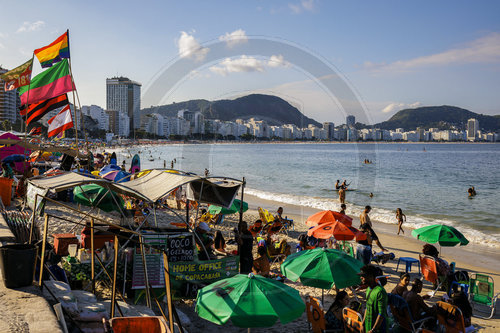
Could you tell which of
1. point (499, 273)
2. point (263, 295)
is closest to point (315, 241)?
point (499, 273)

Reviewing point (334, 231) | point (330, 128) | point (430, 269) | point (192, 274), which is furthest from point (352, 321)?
point (330, 128)

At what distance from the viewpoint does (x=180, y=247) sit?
6430 millimetres

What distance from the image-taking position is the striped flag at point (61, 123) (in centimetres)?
1412

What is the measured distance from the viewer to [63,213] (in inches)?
509

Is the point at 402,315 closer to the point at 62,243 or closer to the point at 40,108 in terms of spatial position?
the point at 62,243

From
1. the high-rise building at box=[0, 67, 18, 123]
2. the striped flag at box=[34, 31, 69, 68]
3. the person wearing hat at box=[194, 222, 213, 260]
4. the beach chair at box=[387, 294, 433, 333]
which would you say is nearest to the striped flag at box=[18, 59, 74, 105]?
the striped flag at box=[34, 31, 69, 68]

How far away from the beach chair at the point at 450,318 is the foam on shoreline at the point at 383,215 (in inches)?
437

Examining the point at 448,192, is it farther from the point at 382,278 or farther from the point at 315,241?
the point at 382,278

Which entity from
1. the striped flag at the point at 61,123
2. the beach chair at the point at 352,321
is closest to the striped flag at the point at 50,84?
the striped flag at the point at 61,123

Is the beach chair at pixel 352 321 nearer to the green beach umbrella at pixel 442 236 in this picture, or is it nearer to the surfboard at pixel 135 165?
the green beach umbrella at pixel 442 236

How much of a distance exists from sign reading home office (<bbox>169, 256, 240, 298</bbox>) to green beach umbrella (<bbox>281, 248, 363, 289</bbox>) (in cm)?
118

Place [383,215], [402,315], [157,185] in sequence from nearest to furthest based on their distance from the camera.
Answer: [402,315] → [157,185] → [383,215]

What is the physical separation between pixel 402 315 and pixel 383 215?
15.8 metres

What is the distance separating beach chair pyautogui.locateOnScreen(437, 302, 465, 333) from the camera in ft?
17.2
